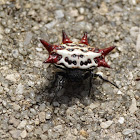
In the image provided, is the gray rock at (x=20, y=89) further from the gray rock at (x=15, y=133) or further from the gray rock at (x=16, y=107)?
the gray rock at (x=15, y=133)

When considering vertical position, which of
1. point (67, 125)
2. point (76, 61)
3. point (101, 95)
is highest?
point (76, 61)

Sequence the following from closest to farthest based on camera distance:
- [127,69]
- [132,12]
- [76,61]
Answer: [76,61], [127,69], [132,12]

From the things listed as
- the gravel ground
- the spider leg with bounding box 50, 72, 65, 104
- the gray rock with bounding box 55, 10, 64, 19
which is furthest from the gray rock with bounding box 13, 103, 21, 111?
the gray rock with bounding box 55, 10, 64, 19

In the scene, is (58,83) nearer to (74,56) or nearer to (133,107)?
(74,56)

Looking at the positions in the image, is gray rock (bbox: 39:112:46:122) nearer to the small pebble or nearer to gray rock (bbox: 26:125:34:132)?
gray rock (bbox: 26:125:34:132)

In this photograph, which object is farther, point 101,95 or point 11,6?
point 11,6

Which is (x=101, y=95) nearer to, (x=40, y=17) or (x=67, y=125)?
(x=67, y=125)

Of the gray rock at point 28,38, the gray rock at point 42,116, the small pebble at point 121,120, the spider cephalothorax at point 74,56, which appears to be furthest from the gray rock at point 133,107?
the gray rock at point 28,38

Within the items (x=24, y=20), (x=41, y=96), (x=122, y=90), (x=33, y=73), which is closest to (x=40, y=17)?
(x=24, y=20)
